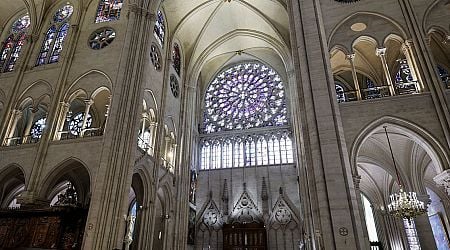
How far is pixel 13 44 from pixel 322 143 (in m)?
18.9

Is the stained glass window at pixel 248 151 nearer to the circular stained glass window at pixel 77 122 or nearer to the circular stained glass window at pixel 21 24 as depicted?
the circular stained glass window at pixel 77 122

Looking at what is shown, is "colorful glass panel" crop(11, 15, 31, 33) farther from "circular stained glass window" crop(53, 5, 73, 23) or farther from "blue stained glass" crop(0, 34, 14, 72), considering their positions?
"circular stained glass window" crop(53, 5, 73, 23)

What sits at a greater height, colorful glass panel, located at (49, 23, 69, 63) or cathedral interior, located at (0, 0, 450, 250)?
colorful glass panel, located at (49, 23, 69, 63)

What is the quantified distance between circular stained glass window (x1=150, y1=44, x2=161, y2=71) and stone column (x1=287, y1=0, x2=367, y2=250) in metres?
8.06

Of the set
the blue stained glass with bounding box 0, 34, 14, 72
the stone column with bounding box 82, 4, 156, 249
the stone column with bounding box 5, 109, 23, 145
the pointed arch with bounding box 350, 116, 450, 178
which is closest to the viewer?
the pointed arch with bounding box 350, 116, 450, 178

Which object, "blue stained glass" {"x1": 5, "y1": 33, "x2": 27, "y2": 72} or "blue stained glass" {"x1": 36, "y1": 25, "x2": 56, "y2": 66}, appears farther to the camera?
"blue stained glass" {"x1": 5, "y1": 33, "x2": 27, "y2": 72}

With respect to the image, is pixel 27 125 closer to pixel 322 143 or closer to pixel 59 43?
pixel 59 43

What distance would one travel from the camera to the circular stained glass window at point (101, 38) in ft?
50.9

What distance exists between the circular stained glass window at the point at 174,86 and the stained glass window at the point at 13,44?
8.60m

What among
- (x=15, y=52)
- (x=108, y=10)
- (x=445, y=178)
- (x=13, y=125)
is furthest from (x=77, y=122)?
(x=445, y=178)

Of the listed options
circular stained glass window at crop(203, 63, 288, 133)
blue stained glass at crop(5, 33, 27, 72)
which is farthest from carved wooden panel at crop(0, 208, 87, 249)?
circular stained glass window at crop(203, 63, 288, 133)

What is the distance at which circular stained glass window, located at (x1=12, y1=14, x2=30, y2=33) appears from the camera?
61.0 feet

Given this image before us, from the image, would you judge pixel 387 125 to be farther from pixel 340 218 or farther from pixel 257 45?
pixel 257 45

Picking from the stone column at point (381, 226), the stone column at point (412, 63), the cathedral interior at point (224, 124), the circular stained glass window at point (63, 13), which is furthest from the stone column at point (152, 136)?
the stone column at point (381, 226)
